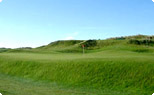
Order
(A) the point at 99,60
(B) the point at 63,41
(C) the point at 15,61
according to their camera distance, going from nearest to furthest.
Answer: (A) the point at 99,60, (C) the point at 15,61, (B) the point at 63,41

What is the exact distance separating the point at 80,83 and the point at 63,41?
6786cm

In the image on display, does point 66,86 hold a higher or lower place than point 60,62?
lower

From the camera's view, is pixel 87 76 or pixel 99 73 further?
pixel 99 73

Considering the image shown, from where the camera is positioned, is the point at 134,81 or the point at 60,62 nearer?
the point at 134,81

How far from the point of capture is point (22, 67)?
33.6 metres

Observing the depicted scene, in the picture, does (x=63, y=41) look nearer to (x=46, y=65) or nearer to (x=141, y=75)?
(x=46, y=65)

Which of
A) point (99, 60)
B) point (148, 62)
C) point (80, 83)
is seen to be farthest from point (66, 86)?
point (148, 62)

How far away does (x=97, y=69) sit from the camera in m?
28.1

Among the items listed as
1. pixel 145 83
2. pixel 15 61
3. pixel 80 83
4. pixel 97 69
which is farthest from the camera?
pixel 15 61

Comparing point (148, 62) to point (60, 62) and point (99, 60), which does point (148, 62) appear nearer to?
point (99, 60)

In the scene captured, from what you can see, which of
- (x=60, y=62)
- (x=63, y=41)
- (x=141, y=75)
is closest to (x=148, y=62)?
(x=141, y=75)

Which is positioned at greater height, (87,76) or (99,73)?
(99,73)

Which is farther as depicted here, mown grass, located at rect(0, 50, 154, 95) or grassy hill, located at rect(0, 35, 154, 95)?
mown grass, located at rect(0, 50, 154, 95)

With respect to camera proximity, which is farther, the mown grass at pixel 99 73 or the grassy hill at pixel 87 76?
the mown grass at pixel 99 73
